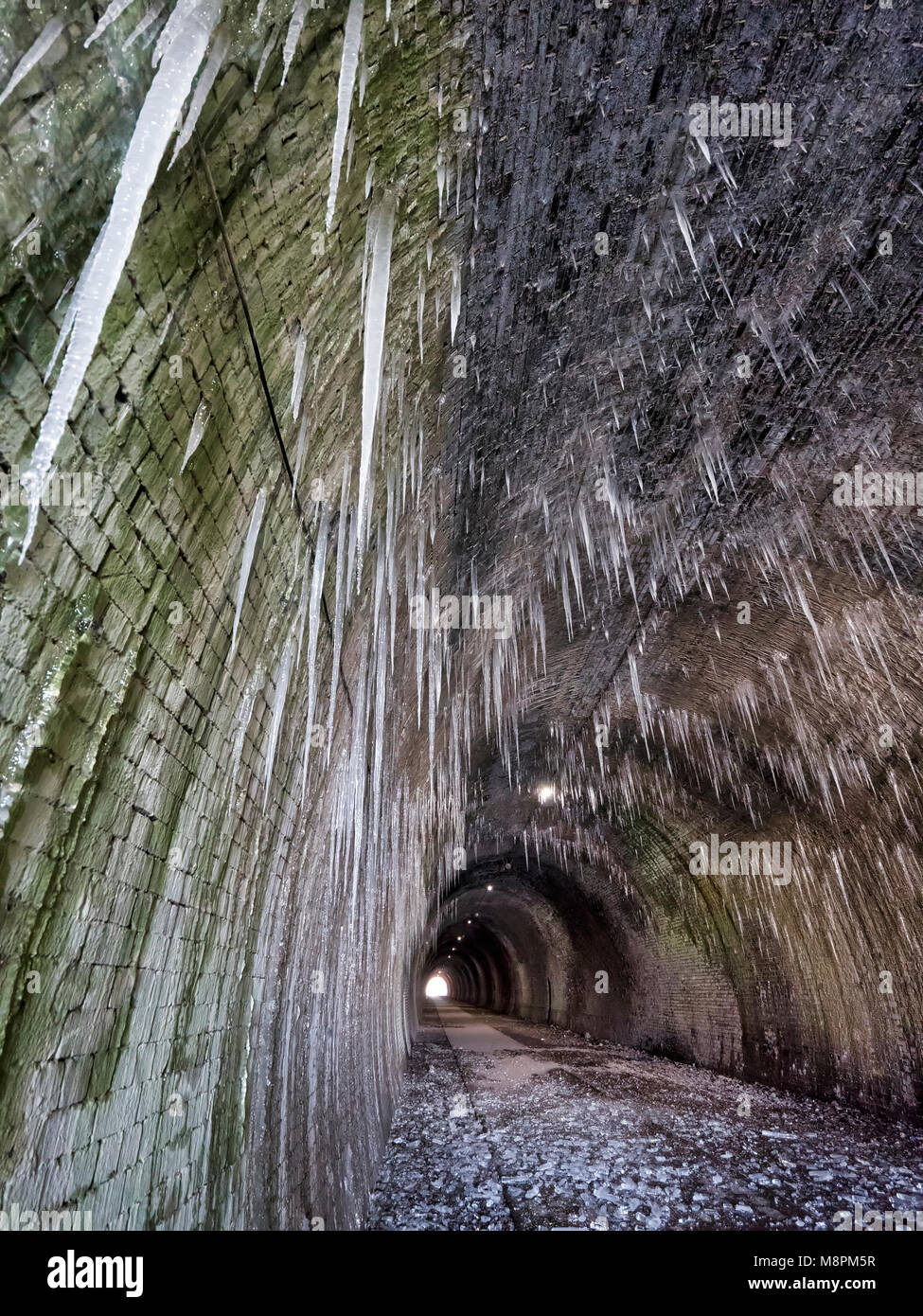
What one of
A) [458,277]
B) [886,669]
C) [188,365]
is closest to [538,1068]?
[886,669]

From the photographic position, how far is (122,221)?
6.40ft

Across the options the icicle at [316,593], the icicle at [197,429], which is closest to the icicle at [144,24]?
the icicle at [197,429]

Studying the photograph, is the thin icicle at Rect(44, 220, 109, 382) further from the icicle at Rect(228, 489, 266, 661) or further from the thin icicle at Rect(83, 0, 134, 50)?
the icicle at Rect(228, 489, 266, 661)

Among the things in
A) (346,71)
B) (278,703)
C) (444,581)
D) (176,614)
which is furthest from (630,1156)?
(346,71)

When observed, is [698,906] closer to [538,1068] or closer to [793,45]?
[538,1068]

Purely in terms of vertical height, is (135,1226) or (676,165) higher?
(676,165)

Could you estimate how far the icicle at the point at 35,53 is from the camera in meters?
1.65

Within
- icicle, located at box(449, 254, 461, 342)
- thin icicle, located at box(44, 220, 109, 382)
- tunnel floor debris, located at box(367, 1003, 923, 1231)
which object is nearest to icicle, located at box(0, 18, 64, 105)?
thin icicle, located at box(44, 220, 109, 382)

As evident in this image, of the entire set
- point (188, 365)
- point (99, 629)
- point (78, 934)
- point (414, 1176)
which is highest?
point (188, 365)

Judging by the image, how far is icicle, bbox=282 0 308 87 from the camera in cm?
238

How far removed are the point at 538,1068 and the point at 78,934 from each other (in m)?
15.3

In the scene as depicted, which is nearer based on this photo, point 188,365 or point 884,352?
point 188,365

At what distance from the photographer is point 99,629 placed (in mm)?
2330

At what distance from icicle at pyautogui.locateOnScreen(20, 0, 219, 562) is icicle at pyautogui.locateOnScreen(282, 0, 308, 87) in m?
0.37
